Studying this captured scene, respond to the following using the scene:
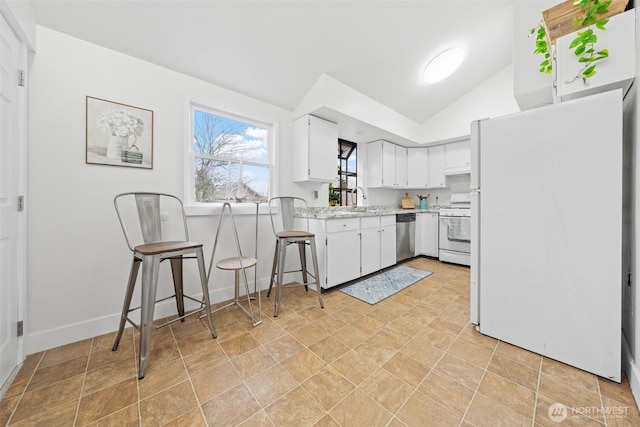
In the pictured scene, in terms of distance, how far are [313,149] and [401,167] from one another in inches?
90.1

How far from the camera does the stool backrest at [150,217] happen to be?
1.88m

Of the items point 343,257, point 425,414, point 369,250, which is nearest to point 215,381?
point 425,414

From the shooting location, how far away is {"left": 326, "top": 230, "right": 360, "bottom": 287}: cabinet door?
8.75ft

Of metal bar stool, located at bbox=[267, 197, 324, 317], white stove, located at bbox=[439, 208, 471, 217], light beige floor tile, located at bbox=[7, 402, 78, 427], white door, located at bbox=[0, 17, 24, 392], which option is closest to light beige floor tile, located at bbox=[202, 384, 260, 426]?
light beige floor tile, located at bbox=[7, 402, 78, 427]

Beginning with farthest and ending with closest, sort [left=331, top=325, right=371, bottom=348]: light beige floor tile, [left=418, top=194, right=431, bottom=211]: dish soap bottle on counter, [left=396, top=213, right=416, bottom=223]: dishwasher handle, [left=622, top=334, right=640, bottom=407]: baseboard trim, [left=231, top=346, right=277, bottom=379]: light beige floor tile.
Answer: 1. [left=418, top=194, right=431, bottom=211]: dish soap bottle on counter
2. [left=396, top=213, right=416, bottom=223]: dishwasher handle
3. [left=331, top=325, right=371, bottom=348]: light beige floor tile
4. [left=231, top=346, right=277, bottom=379]: light beige floor tile
5. [left=622, top=334, right=640, bottom=407]: baseboard trim

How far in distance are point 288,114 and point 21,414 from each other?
3.13 meters

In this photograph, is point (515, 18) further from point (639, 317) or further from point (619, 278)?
point (639, 317)

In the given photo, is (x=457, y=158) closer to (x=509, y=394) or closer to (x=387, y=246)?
(x=387, y=246)

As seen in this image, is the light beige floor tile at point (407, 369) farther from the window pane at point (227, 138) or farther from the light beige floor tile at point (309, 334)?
the window pane at point (227, 138)

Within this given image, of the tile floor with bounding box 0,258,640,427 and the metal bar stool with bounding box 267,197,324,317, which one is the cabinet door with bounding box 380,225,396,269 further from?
the tile floor with bounding box 0,258,640,427

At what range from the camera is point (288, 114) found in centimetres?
299

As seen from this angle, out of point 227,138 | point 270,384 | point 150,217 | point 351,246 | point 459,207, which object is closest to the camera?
point 270,384

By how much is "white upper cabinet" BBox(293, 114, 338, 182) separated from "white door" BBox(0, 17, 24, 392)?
7.33 feet

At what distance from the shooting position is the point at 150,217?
1.92 metres
